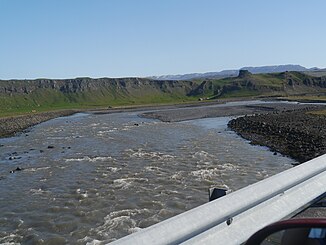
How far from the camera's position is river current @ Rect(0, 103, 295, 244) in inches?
489

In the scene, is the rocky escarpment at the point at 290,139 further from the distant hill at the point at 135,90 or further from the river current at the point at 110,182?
the distant hill at the point at 135,90

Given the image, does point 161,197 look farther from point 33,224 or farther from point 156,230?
point 156,230

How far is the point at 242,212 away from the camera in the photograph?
3.50 metres

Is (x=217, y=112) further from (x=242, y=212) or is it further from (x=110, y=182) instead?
(x=242, y=212)

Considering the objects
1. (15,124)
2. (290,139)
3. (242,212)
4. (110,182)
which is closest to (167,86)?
(15,124)

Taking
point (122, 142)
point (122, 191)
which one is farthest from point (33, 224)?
point (122, 142)

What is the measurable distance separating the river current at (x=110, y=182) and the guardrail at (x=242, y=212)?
19.9 feet

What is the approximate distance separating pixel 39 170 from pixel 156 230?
68.9ft

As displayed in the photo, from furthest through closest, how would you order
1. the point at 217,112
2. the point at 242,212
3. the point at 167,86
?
the point at 167,86
the point at 217,112
the point at 242,212

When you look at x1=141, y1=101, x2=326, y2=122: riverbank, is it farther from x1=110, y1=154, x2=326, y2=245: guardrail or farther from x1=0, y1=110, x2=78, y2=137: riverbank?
x1=110, y1=154, x2=326, y2=245: guardrail

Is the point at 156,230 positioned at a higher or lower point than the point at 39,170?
higher

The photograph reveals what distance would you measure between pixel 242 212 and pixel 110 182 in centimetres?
1514

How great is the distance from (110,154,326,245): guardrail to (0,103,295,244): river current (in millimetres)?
6058

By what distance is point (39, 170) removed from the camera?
22.4 metres
